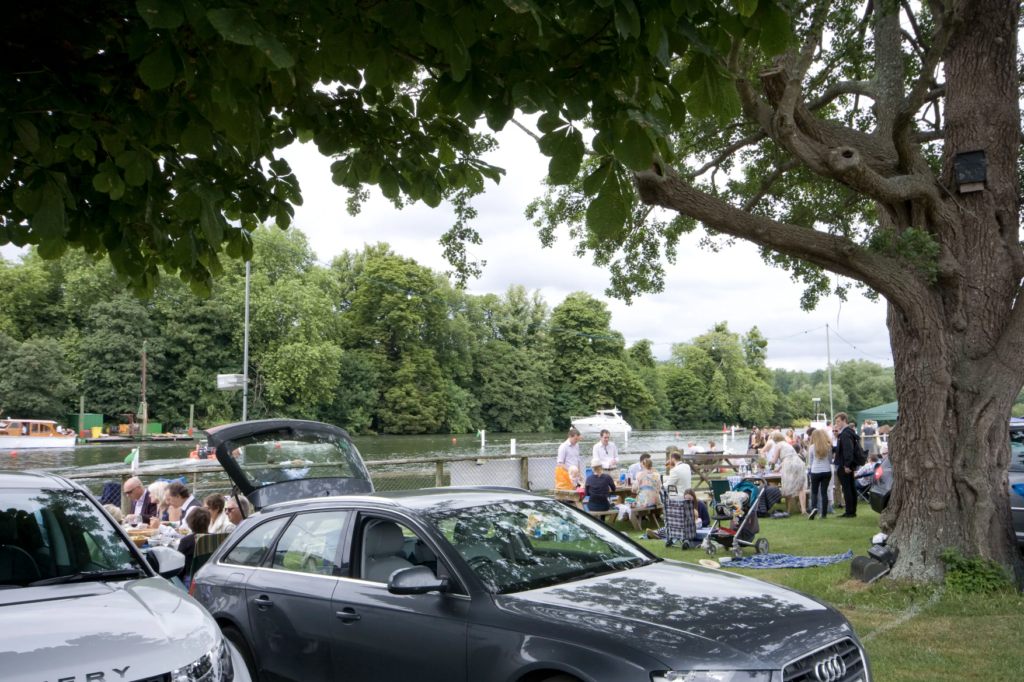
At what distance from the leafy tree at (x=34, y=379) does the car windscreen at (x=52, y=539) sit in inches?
2686

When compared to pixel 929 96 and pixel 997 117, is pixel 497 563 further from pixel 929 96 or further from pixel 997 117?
pixel 929 96

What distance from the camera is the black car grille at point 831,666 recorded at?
3.75m

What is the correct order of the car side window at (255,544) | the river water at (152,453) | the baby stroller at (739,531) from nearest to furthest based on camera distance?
the car side window at (255,544) → the baby stroller at (739,531) → the river water at (152,453)

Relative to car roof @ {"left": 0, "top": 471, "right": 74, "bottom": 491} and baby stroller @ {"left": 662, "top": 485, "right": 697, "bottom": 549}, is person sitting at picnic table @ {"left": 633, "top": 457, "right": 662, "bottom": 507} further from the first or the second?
car roof @ {"left": 0, "top": 471, "right": 74, "bottom": 491}

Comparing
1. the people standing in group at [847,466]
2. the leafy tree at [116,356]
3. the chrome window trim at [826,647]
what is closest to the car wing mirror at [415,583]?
the chrome window trim at [826,647]

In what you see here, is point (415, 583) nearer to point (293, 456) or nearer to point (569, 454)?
point (293, 456)

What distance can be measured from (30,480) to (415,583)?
8.13 feet

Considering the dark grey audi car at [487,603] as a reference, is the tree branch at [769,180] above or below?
above

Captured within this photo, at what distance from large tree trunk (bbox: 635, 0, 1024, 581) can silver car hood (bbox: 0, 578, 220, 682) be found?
637cm

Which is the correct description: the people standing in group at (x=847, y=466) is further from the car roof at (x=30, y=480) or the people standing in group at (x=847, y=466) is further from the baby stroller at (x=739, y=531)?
the car roof at (x=30, y=480)

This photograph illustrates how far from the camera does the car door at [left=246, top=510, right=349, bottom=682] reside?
4914 mm

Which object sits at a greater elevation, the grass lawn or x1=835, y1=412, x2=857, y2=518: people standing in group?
x1=835, y1=412, x2=857, y2=518: people standing in group

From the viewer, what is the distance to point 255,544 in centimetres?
575

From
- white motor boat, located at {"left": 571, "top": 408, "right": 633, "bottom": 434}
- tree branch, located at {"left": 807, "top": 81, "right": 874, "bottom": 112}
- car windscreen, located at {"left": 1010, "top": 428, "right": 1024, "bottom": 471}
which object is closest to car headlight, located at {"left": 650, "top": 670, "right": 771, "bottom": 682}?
car windscreen, located at {"left": 1010, "top": 428, "right": 1024, "bottom": 471}
